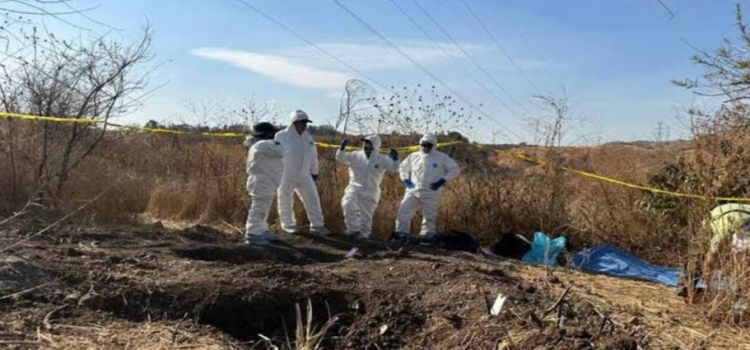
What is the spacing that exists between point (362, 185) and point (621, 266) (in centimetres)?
339

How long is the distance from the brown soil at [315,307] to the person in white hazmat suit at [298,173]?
7.33ft

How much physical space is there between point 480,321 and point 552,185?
605 cm

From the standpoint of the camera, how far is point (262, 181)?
25.8ft

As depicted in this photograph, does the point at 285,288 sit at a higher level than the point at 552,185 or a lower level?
lower

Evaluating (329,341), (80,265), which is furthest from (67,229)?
(329,341)

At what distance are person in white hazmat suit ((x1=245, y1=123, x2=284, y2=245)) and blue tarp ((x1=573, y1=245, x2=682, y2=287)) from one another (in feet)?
11.8

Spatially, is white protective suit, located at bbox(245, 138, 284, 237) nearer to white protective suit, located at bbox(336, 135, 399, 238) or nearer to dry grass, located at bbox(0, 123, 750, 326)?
white protective suit, located at bbox(336, 135, 399, 238)

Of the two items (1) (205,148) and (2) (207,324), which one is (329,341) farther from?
(1) (205,148)

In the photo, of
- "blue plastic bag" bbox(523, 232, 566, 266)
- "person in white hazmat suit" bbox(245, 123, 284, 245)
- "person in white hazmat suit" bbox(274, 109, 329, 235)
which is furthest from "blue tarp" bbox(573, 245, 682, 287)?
"person in white hazmat suit" bbox(245, 123, 284, 245)

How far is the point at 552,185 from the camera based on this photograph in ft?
32.4

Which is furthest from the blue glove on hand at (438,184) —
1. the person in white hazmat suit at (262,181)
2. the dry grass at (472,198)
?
the person in white hazmat suit at (262,181)

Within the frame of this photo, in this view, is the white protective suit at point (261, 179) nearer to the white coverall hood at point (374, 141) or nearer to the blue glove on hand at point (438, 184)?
the white coverall hood at point (374, 141)

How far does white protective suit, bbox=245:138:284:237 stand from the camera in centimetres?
779

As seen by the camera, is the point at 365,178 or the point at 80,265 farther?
the point at 365,178
